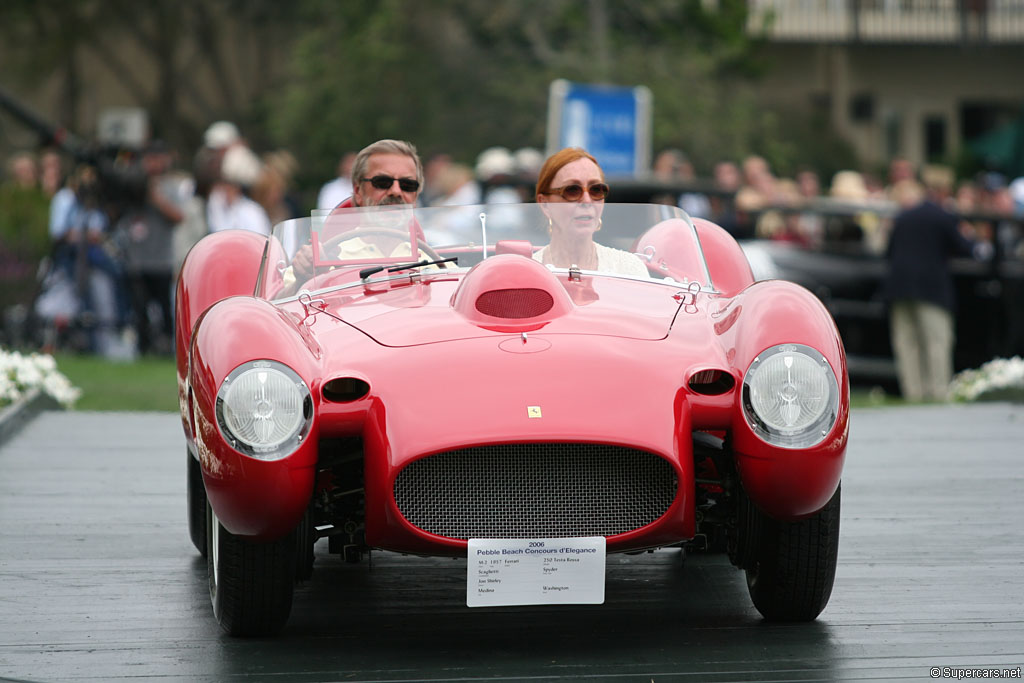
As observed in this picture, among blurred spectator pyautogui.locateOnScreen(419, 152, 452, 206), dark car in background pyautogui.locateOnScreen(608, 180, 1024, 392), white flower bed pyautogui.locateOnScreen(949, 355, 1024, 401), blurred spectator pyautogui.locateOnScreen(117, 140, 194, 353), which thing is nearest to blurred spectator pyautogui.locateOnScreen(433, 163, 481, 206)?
blurred spectator pyautogui.locateOnScreen(419, 152, 452, 206)

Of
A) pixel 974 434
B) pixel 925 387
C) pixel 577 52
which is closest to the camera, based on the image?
pixel 974 434

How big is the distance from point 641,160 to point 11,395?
28.3 feet

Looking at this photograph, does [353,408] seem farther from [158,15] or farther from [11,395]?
[158,15]

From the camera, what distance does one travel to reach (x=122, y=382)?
12.7m

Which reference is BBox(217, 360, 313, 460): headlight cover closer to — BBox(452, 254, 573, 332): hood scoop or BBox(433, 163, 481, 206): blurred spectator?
BBox(452, 254, 573, 332): hood scoop

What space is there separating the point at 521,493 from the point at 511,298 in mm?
666

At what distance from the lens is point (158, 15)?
35.0 m

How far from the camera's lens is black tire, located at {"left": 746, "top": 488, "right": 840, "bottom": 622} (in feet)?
15.5

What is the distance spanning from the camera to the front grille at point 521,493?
4.36m

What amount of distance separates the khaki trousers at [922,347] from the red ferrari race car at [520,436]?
30.5ft

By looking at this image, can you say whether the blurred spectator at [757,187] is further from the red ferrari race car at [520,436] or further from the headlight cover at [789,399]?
the headlight cover at [789,399]

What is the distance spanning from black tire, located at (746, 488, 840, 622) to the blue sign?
1161 centimetres

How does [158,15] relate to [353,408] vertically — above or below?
below

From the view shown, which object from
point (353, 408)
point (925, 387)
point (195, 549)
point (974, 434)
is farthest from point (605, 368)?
point (925, 387)
